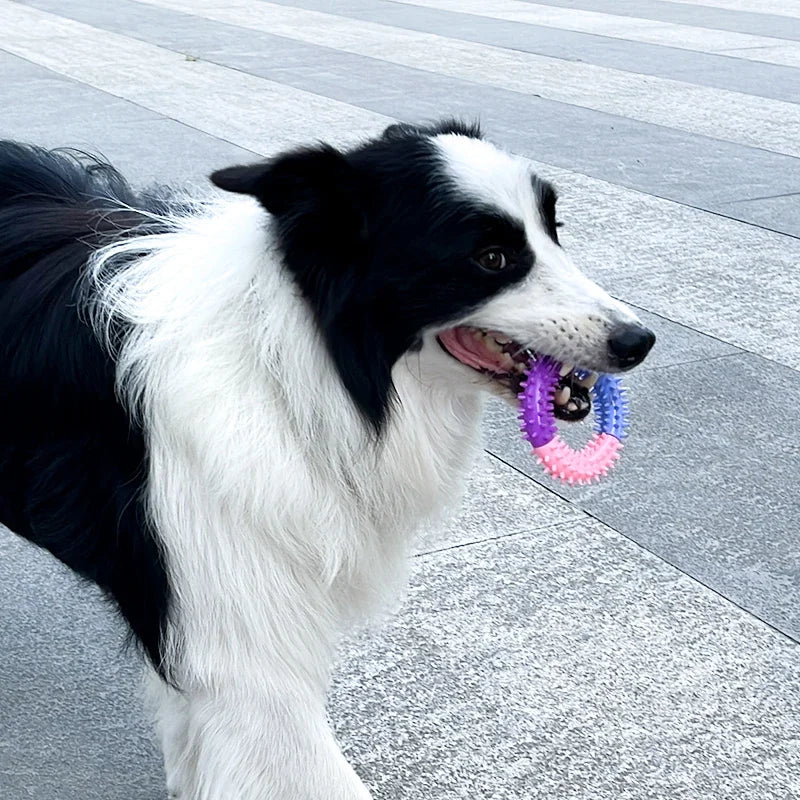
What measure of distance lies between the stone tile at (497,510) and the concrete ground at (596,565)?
0.03 ft

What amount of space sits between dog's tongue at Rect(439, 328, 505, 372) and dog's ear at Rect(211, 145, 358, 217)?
13.0 inches

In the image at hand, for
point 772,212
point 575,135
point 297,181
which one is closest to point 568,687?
point 297,181

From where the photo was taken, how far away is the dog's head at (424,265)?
2506 mm

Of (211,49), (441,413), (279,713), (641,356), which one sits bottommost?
(211,49)

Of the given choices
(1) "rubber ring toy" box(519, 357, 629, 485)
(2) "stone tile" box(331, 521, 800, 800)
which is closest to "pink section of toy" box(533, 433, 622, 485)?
(1) "rubber ring toy" box(519, 357, 629, 485)

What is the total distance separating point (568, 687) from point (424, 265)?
1.41 metres

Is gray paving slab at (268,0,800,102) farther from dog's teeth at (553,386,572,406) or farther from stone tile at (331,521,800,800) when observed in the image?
dog's teeth at (553,386,572,406)

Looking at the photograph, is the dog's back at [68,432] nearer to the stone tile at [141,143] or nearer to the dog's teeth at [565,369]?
the dog's teeth at [565,369]

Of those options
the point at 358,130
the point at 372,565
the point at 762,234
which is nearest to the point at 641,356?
the point at 372,565

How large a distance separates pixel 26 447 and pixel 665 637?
1.81 meters

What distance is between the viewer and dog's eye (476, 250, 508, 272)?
2.55 metres

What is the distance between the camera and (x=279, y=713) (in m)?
2.69

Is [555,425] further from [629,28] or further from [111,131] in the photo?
[629,28]

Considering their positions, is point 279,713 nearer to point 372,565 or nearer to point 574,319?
point 372,565
